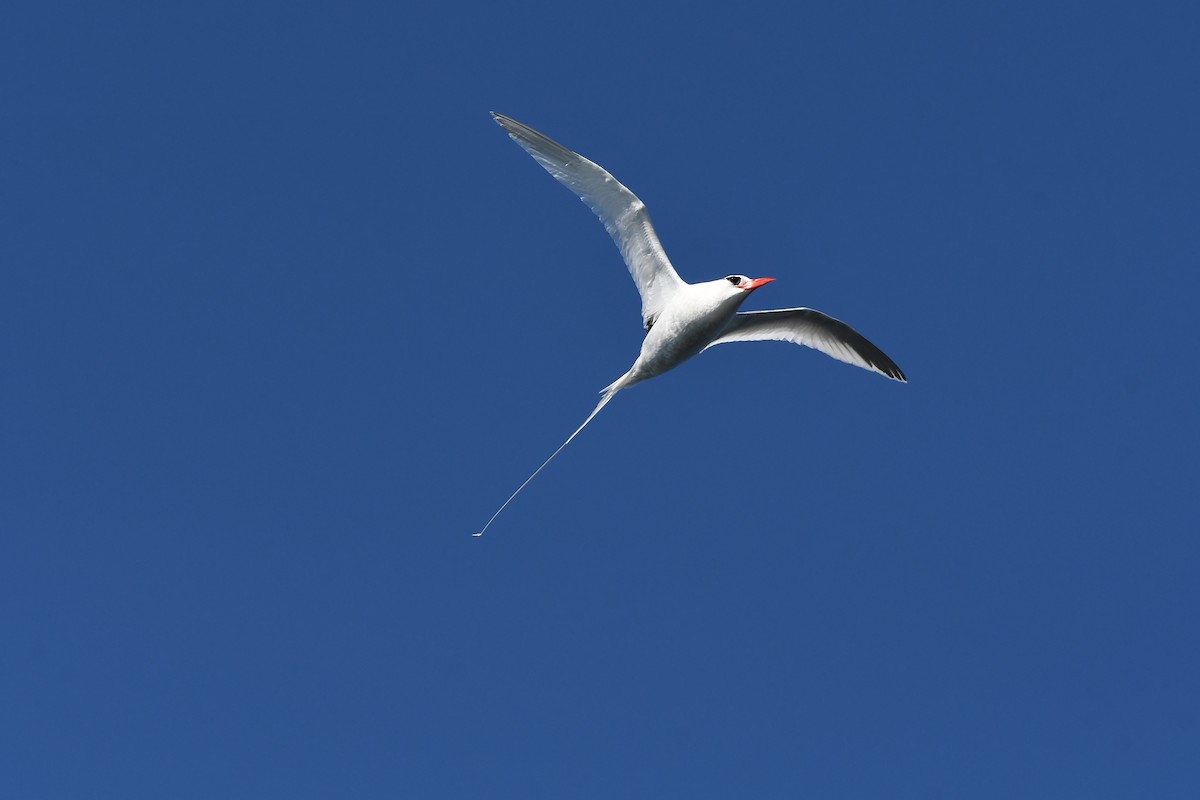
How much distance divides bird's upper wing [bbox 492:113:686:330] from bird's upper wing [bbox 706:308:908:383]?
1691mm

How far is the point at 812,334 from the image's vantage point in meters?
22.5

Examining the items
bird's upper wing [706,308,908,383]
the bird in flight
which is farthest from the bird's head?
bird's upper wing [706,308,908,383]

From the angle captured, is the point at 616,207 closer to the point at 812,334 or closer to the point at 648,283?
the point at 648,283

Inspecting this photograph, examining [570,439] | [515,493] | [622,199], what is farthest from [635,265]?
[515,493]

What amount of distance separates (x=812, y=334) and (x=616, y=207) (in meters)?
4.67

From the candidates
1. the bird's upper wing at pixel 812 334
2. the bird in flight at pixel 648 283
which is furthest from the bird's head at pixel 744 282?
the bird's upper wing at pixel 812 334

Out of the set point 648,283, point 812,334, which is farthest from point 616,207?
point 812,334

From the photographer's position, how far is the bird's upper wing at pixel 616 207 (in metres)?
19.8

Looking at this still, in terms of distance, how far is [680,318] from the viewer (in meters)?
19.5

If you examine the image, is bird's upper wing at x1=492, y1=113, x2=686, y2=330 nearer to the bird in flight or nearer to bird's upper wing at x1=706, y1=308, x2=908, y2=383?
the bird in flight

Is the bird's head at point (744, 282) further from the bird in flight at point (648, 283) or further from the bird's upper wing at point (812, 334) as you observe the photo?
the bird's upper wing at point (812, 334)

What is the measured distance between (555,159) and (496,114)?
44.3 inches

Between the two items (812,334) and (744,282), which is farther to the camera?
(812,334)

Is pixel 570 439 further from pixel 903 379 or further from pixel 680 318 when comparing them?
pixel 903 379
